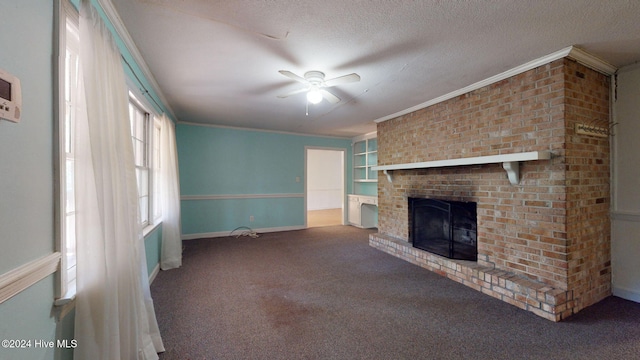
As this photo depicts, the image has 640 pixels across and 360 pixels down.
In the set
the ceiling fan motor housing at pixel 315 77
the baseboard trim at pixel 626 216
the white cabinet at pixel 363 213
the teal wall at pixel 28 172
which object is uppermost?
the ceiling fan motor housing at pixel 315 77

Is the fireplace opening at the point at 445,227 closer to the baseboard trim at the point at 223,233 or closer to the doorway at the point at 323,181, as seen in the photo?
the baseboard trim at the point at 223,233

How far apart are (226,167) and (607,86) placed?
18.8 ft

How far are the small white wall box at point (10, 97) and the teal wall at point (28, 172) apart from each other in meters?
0.03

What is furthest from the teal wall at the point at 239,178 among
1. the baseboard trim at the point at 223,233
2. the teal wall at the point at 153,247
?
the teal wall at the point at 153,247

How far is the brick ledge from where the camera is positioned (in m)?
2.11

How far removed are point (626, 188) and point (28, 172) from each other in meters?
4.51

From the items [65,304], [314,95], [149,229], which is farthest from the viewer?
[149,229]

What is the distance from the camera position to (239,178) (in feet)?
17.6

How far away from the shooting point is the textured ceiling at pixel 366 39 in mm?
1615

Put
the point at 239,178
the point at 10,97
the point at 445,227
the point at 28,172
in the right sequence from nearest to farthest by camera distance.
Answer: the point at 10,97 < the point at 28,172 < the point at 445,227 < the point at 239,178

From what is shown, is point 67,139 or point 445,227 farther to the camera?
point 445,227

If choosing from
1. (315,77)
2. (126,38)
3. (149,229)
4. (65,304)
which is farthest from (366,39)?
(149,229)

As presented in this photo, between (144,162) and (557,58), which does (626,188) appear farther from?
(144,162)

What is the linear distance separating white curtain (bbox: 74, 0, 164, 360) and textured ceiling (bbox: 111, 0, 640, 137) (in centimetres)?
55
